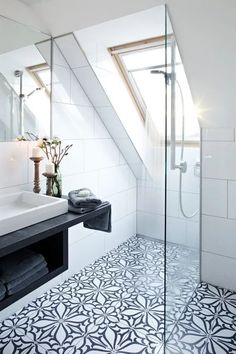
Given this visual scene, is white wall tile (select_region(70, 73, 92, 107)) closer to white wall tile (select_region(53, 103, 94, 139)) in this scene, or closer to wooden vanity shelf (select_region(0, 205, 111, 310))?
white wall tile (select_region(53, 103, 94, 139))

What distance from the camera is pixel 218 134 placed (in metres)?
2.29

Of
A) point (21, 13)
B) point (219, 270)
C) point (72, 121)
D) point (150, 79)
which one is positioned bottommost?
point (219, 270)

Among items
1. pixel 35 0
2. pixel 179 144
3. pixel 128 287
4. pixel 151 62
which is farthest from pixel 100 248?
pixel 35 0

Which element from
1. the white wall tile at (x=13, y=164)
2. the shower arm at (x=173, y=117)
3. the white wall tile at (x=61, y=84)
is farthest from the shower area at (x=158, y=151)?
the white wall tile at (x=13, y=164)

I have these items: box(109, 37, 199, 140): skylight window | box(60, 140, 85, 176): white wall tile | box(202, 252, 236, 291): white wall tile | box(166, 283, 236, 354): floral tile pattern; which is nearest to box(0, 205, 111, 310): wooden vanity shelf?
box(60, 140, 85, 176): white wall tile

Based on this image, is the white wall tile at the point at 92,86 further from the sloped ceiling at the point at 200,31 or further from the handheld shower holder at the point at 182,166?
the handheld shower holder at the point at 182,166

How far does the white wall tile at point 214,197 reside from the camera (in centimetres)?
233

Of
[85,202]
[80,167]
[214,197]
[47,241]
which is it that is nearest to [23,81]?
[80,167]

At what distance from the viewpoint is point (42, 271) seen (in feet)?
5.20

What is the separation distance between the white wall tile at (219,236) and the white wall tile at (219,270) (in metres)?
0.05

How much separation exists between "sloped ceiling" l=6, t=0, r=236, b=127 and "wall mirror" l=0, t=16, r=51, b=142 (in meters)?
0.21

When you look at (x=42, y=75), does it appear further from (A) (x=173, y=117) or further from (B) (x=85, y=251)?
(B) (x=85, y=251)

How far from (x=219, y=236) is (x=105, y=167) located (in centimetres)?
128

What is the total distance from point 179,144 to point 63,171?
39.9 inches
